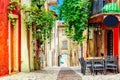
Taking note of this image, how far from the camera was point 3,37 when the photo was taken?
60.0ft

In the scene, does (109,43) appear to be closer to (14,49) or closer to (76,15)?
(76,15)

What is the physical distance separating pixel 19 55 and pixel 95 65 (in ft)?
14.7

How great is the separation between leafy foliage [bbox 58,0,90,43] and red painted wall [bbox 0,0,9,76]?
597 centimetres

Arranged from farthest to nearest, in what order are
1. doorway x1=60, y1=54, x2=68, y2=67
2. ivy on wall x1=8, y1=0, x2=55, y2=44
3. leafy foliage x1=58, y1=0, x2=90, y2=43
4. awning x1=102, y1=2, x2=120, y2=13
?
doorway x1=60, y1=54, x2=68, y2=67 → leafy foliage x1=58, y1=0, x2=90, y2=43 → ivy on wall x1=8, y1=0, x2=55, y2=44 → awning x1=102, y1=2, x2=120, y2=13

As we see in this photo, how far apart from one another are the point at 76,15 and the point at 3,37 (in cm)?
669

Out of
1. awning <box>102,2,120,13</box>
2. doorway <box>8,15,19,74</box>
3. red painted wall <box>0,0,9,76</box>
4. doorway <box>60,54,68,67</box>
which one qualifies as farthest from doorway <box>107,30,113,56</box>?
doorway <box>60,54,68,67</box>

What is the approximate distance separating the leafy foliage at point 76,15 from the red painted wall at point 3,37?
597cm

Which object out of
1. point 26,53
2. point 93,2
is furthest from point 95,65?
point 93,2

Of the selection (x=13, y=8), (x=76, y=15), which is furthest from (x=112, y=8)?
(x=13, y=8)

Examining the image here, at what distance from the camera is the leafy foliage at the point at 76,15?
77.6ft

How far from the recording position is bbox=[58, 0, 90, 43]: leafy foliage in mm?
23641

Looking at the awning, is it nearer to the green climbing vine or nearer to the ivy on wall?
the ivy on wall

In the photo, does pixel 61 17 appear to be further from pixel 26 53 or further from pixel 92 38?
pixel 92 38

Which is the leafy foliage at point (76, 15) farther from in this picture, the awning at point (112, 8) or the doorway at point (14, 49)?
the doorway at point (14, 49)
